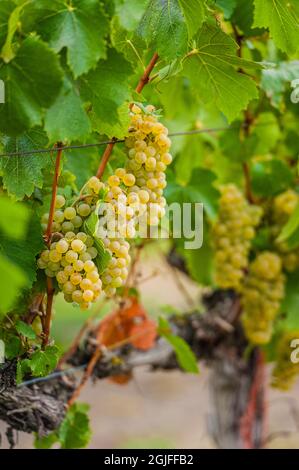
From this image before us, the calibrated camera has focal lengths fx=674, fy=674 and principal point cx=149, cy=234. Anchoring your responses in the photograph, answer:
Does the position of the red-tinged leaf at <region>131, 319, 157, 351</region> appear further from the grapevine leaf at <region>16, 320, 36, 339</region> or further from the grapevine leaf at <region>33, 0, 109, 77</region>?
the grapevine leaf at <region>33, 0, 109, 77</region>

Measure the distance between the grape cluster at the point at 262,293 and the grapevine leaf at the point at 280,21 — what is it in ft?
2.57

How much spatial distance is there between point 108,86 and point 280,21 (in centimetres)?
32

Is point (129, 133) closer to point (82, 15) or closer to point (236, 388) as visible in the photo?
point (82, 15)

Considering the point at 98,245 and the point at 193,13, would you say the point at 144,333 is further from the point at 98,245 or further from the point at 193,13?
the point at 193,13

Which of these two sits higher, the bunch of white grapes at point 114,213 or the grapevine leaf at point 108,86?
the grapevine leaf at point 108,86

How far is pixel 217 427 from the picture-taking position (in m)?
2.09

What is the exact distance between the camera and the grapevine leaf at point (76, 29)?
0.79m

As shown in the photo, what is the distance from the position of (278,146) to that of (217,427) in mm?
879

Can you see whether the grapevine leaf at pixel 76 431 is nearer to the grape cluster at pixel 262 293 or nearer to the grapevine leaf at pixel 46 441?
the grapevine leaf at pixel 46 441

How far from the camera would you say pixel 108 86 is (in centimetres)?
86

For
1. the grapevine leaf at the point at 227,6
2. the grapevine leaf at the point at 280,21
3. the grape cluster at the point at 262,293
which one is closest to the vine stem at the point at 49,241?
the grapevine leaf at the point at 280,21

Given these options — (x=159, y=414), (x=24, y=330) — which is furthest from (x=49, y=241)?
(x=159, y=414)

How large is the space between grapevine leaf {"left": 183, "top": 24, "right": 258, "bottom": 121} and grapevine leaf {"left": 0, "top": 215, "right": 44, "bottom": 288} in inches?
14.3

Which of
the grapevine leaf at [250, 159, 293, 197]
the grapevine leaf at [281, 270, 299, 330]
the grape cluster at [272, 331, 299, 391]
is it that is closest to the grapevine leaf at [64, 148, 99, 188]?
the grapevine leaf at [250, 159, 293, 197]
